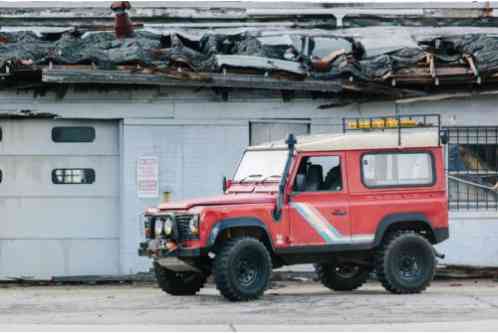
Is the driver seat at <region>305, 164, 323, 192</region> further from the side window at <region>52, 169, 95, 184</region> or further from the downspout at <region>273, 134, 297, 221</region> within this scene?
the side window at <region>52, 169, 95, 184</region>

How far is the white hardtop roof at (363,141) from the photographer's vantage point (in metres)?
16.6

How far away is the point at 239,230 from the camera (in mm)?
15984

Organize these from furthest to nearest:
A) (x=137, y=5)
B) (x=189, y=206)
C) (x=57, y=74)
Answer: (x=137, y=5), (x=57, y=74), (x=189, y=206)

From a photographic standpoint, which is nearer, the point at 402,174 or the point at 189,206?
the point at 189,206

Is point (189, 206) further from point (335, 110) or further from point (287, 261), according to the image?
point (335, 110)

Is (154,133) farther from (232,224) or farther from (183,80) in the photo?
(232,224)

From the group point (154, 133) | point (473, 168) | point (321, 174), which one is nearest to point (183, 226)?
point (321, 174)

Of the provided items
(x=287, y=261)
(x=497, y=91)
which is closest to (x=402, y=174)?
(x=287, y=261)

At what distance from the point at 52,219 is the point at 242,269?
18.7ft

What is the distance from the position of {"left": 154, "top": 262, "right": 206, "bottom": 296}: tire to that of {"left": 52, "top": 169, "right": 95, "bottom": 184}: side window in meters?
4.14

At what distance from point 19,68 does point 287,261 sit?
5750 mm

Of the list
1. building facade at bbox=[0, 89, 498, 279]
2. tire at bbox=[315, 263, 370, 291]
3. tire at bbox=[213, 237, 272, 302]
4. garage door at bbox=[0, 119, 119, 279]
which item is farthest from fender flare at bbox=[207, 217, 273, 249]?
garage door at bbox=[0, 119, 119, 279]

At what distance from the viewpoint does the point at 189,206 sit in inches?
622

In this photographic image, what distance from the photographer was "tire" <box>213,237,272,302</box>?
15508 millimetres
